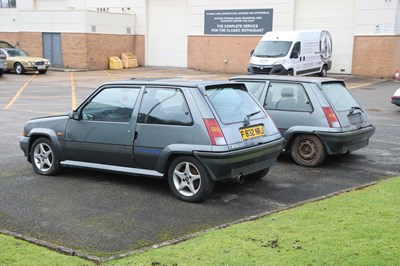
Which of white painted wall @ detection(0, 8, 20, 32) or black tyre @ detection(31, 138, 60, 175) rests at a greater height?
white painted wall @ detection(0, 8, 20, 32)

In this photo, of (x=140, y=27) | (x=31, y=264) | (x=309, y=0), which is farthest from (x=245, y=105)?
(x=140, y=27)

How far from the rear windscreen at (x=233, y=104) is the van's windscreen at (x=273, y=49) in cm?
1946

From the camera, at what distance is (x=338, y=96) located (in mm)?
8719

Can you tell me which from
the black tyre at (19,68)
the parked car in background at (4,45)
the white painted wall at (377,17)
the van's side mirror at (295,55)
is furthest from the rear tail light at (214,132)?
the parked car in background at (4,45)

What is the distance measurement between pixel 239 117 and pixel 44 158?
3166mm

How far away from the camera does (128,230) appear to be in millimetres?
5277

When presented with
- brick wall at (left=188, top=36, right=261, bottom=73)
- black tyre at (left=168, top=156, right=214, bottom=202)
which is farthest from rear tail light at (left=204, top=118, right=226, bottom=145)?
brick wall at (left=188, top=36, right=261, bottom=73)

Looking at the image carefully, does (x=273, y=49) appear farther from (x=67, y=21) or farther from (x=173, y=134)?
(x=173, y=134)

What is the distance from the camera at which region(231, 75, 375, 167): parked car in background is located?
8.22m

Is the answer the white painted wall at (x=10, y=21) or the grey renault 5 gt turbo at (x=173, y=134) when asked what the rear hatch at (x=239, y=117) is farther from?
A: the white painted wall at (x=10, y=21)

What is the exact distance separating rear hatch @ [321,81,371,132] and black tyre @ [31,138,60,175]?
177 inches

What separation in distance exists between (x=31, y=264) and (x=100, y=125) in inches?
126

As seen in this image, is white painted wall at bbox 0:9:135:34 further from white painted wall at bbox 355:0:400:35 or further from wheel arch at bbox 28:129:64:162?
wheel arch at bbox 28:129:64:162

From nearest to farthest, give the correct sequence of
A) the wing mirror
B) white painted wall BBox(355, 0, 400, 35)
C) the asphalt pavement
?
the asphalt pavement, the wing mirror, white painted wall BBox(355, 0, 400, 35)
